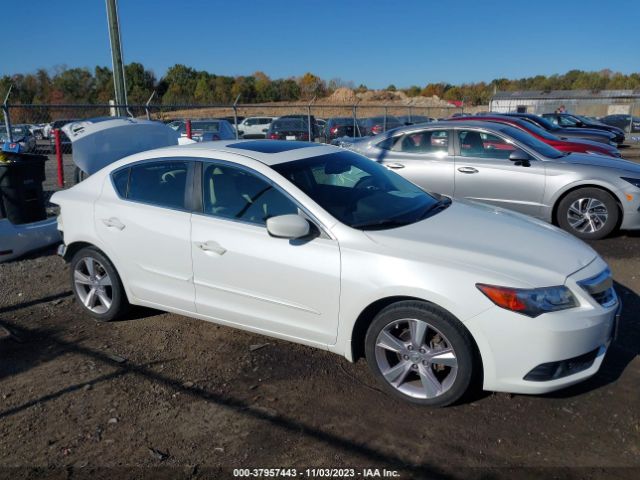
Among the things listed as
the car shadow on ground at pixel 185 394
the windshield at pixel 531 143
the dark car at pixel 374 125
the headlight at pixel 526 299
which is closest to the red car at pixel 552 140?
the windshield at pixel 531 143

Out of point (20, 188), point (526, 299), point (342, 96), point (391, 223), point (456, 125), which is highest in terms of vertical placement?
point (342, 96)

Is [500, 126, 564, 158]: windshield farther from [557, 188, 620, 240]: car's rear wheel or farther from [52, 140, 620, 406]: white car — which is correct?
[52, 140, 620, 406]: white car

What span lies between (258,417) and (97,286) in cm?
220

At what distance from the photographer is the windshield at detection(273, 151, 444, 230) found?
12.0ft

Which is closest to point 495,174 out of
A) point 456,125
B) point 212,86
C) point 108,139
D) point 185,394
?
point 456,125

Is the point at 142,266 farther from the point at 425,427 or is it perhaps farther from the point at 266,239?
the point at 425,427

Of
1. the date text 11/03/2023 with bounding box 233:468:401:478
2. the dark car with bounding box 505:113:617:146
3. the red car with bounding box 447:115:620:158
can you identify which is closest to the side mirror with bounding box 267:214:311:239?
the date text 11/03/2023 with bounding box 233:468:401:478

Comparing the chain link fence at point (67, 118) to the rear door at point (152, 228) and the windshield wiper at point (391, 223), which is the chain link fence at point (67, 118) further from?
the windshield wiper at point (391, 223)

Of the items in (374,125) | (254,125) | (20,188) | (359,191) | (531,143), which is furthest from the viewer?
(254,125)

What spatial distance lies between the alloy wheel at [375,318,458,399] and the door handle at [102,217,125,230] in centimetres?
232

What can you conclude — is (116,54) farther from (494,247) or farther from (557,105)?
(557,105)

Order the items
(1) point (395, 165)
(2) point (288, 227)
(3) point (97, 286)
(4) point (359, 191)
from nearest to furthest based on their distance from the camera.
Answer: (2) point (288, 227)
(4) point (359, 191)
(3) point (97, 286)
(1) point (395, 165)

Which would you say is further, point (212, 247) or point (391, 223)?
point (212, 247)

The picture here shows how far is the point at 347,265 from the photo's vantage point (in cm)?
334
